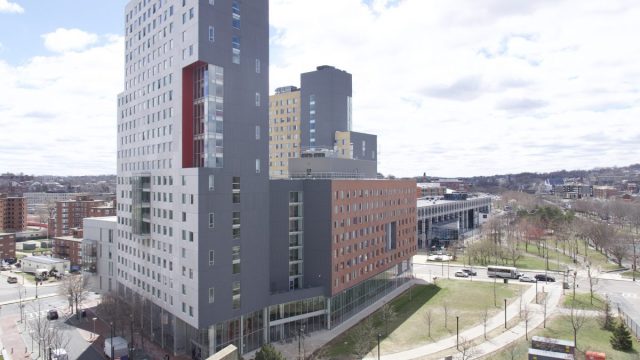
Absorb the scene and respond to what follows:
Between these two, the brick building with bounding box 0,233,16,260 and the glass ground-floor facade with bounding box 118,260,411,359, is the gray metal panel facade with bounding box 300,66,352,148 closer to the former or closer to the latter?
the glass ground-floor facade with bounding box 118,260,411,359

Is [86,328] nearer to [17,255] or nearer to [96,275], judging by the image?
[96,275]

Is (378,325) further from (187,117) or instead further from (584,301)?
(187,117)

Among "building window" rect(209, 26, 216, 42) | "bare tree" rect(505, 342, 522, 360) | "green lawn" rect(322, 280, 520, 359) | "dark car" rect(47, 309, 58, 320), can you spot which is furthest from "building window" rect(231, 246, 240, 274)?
"dark car" rect(47, 309, 58, 320)

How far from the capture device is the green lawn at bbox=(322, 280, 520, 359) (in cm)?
5788

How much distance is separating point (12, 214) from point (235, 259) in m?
163

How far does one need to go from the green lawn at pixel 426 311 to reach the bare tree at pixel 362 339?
0.87 ft

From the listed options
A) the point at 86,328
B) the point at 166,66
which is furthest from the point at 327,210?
the point at 86,328

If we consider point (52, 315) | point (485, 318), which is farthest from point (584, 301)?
point (52, 315)

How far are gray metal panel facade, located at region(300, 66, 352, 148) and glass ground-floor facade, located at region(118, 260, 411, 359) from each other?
173 feet

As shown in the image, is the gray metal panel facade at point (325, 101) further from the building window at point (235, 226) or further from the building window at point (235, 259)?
the building window at point (235, 259)

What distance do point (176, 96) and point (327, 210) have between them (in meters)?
27.5

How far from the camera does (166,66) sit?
5759cm

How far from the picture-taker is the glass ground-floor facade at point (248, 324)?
51575 millimetres

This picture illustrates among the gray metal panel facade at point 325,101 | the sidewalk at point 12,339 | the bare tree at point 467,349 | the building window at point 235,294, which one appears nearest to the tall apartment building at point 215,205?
the building window at point 235,294
